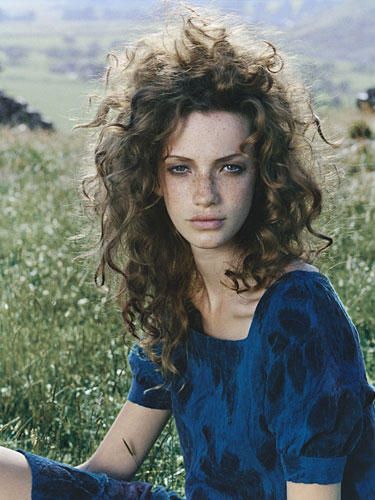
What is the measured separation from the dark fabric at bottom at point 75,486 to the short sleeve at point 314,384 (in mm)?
629

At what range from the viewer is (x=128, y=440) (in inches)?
123

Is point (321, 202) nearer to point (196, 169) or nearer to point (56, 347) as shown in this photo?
point (196, 169)

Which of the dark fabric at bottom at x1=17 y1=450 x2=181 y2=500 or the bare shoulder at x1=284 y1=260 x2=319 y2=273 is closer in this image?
the bare shoulder at x1=284 y1=260 x2=319 y2=273

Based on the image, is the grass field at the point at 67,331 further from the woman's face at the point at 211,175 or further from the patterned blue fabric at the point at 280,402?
the woman's face at the point at 211,175

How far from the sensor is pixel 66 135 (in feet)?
50.0

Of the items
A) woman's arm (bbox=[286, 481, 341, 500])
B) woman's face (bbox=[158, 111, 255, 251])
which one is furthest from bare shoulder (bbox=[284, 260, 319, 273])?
woman's arm (bbox=[286, 481, 341, 500])

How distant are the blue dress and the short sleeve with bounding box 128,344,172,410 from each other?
11 cm

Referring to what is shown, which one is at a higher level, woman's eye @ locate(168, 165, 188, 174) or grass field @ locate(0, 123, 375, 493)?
woman's eye @ locate(168, 165, 188, 174)

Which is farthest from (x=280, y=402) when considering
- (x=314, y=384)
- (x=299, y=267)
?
(x=299, y=267)

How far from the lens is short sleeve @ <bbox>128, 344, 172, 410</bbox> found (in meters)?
3.06

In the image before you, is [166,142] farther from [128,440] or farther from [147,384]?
[128,440]

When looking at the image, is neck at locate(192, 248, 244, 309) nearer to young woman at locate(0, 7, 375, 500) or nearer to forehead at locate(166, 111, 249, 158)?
young woman at locate(0, 7, 375, 500)

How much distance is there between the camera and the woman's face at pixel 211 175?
2.55m

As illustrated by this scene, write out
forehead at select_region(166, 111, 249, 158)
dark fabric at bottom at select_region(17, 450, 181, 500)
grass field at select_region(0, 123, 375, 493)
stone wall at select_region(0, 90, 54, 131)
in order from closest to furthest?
1. forehead at select_region(166, 111, 249, 158)
2. dark fabric at bottom at select_region(17, 450, 181, 500)
3. grass field at select_region(0, 123, 375, 493)
4. stone wall at select_region(0, 90, 54, 131)
